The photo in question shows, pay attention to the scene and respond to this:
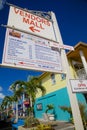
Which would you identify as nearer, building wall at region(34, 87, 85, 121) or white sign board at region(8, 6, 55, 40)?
white sign board at region(8, 6, 55, 40)

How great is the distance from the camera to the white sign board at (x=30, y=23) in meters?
3.76

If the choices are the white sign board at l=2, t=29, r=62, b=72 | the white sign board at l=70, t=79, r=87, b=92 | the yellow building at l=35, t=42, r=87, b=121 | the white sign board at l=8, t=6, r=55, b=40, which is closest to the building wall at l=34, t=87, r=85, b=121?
the yellow building at l=35, t=42, r=87, b=121

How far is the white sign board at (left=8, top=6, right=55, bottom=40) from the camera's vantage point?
12.3 ft

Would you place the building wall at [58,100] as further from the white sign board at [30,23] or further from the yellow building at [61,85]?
the white sign board at [30,23]

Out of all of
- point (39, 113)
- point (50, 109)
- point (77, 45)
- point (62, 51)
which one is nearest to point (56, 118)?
point (50, 109)

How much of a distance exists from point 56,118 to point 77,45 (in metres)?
10.1

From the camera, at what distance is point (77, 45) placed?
1092 cm

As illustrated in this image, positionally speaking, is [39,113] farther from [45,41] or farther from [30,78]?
[45,41]

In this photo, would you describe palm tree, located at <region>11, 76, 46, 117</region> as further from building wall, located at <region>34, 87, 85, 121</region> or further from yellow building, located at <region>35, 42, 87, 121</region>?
building wall, located at <region>34, 87, 85, 121</region>

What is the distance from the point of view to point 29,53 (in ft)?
10.9

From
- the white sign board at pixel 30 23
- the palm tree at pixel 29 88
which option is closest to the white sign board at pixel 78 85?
the white sign board at pixel 30 23

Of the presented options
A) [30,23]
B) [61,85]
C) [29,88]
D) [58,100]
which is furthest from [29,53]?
Answer: [29,88]

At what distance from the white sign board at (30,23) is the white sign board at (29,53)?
262mm

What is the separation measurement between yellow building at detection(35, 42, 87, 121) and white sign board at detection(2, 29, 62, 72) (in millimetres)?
7664
